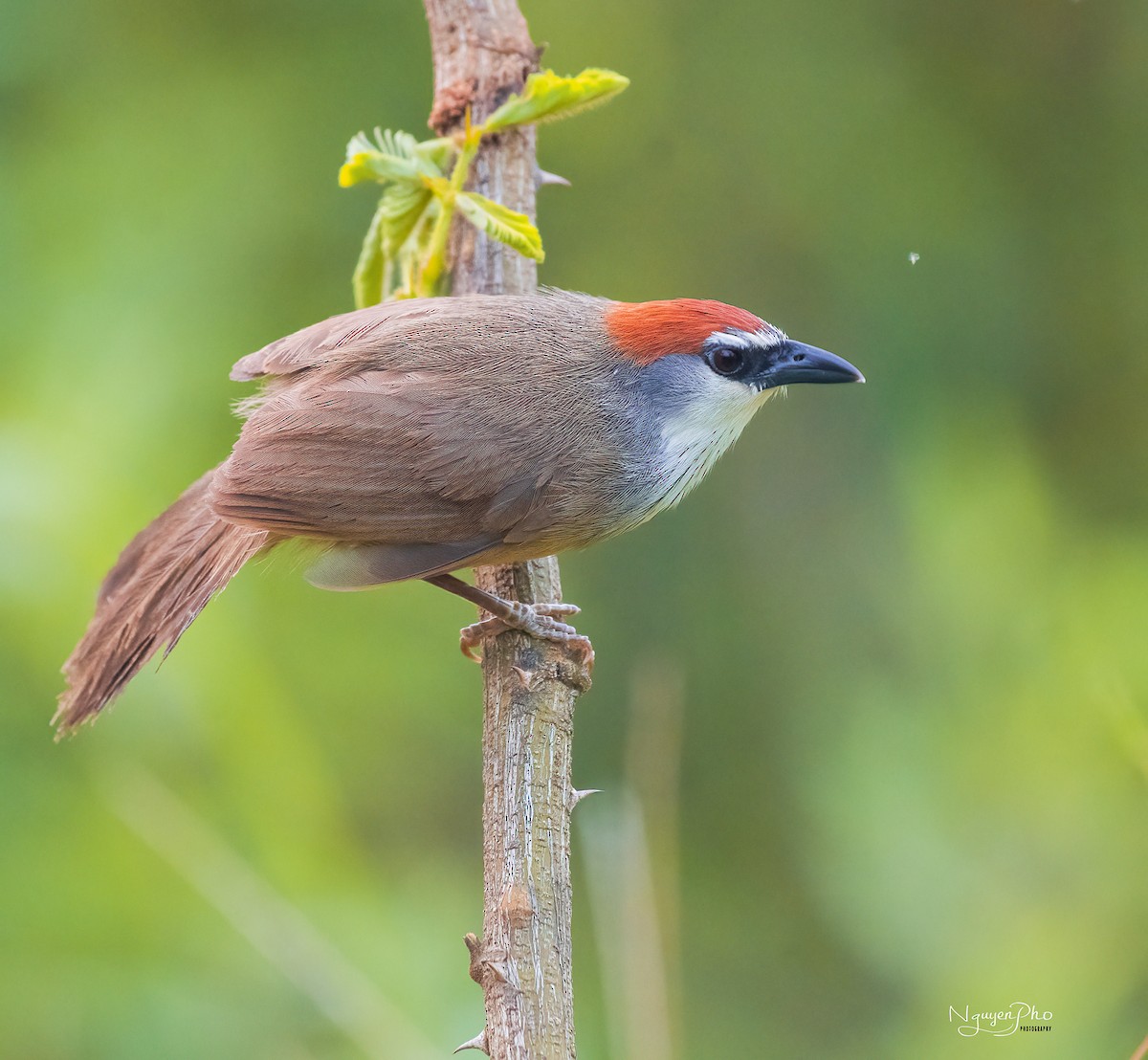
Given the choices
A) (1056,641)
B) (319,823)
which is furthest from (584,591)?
(1056,641)

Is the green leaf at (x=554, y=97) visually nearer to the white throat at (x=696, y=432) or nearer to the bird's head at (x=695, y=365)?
the bird's head at (x=695, y=365)

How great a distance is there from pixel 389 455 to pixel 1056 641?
1977mm

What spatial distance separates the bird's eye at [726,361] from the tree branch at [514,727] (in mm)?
662

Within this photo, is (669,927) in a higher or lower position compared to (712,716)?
lower

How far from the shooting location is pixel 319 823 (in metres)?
3.88

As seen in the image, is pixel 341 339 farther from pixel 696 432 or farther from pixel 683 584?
pixel 683 584

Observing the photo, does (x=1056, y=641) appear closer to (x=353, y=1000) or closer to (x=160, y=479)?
(x=353, y=1000)

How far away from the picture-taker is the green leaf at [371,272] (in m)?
3.81

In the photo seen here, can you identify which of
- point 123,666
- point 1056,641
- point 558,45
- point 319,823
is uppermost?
point 558,45

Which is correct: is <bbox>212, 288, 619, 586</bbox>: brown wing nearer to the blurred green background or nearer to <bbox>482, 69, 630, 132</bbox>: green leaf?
<bbox>482, 69, 630, 132</bbox>: green leaf

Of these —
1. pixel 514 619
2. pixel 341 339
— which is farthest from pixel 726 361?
pixel 341 339

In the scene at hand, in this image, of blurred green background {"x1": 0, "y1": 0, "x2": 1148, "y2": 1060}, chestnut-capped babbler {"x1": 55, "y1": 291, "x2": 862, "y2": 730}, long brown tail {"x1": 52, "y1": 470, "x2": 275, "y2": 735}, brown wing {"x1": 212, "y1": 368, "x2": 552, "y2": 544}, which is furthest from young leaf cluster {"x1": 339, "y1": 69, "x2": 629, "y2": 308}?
blurred green background {"x1": 0, "y1": 0, "x2": 1148, "y2": 1060}

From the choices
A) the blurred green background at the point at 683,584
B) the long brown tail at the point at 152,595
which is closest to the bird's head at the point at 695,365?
the blurred green background at the point at 683,584

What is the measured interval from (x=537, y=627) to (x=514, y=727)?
322mm
